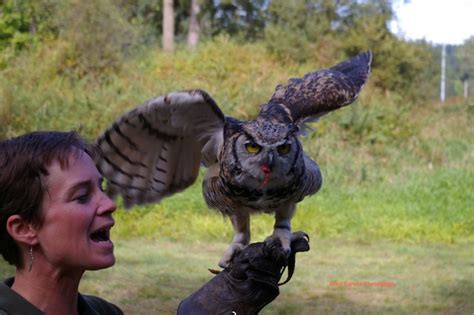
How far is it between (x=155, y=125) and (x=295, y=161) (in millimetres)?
746

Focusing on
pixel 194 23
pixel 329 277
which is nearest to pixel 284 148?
pixel 329 277

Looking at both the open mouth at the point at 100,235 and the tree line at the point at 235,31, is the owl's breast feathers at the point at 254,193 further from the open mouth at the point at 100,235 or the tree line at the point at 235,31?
the tree line at the point at 235,31

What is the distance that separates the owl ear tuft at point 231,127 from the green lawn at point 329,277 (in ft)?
9.90

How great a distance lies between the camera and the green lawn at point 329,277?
6.05 meters

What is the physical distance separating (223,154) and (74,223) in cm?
134

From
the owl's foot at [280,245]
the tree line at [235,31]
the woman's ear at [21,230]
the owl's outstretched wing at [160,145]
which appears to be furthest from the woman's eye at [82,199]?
the tree line at [235,31]

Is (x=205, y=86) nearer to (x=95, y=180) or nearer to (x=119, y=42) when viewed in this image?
(x=119, y=42)

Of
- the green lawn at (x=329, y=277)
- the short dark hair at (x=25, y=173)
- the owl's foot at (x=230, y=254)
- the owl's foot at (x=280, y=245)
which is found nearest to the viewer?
the short dark hair at (x=25, y=173)

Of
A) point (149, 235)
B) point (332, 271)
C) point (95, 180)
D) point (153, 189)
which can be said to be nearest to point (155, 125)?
point (153, 189)

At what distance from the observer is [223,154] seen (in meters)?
2.79

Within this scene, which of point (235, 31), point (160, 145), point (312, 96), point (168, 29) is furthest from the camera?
point (235, 31)

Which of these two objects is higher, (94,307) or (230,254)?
(94,307)

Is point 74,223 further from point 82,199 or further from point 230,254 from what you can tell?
point 230,254

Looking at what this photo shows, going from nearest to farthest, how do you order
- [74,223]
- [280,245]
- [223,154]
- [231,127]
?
[74,223] < [280,245] < [223,154] < [231,127]
